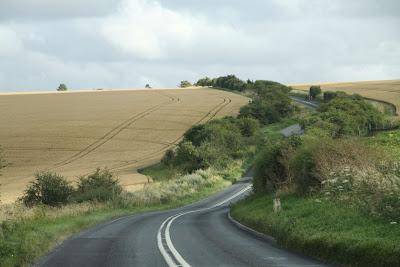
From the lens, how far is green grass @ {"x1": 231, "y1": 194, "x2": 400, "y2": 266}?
42.7 ft

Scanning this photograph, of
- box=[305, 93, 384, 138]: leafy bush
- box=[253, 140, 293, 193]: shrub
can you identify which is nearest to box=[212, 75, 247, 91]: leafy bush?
box=[305, 93, 384, 138]: leafy bush

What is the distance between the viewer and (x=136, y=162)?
75188mm

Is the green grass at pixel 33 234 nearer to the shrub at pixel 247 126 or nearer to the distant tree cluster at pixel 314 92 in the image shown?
the shrub at pixel 247 126

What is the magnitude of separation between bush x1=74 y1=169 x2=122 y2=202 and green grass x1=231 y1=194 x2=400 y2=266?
84.8 ft

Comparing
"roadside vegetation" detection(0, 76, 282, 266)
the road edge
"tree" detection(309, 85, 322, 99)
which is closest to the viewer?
"roadside vegetation" detection(0, 76, 282, 266)

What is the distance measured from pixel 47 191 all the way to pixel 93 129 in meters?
52.2

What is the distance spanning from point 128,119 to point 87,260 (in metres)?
88.8

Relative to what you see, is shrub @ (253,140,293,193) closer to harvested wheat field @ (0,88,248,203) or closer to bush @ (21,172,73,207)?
bush @ (21,172,73,207)

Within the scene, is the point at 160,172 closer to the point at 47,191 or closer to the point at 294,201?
the point at 47,191

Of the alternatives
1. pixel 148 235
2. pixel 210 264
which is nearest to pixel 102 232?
pixel 148 235

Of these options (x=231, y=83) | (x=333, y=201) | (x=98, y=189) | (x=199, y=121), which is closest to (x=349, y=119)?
(x=199, y=121)

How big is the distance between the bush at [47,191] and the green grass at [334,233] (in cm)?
2360

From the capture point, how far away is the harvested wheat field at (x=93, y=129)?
7131cm

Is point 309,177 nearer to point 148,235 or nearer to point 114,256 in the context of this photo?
point 148,235
